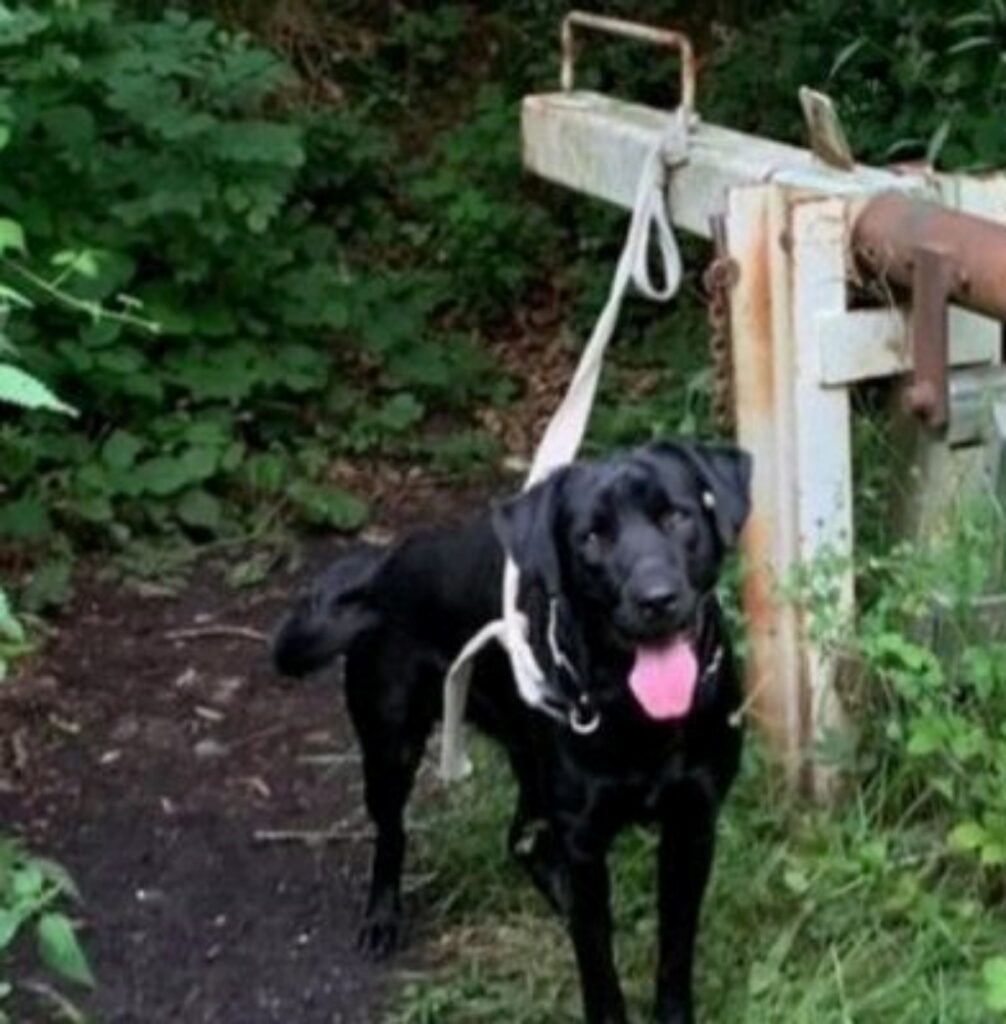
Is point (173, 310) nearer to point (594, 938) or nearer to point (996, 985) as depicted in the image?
point (594, 938)

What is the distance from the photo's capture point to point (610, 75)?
9953 millimetres

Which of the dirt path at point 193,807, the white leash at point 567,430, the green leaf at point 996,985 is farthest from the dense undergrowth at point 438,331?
the white leash at point 567,430

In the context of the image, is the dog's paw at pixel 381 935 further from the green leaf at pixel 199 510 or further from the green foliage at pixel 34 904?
the green leaf at pixel 199 510

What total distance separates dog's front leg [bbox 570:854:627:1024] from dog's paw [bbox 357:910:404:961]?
0.68 meters

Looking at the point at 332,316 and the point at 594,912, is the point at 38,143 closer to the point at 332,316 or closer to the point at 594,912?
the point at 332,316

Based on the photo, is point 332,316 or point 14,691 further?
point 332,316

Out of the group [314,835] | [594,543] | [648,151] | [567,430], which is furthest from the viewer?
[314,835]

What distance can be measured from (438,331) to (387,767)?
13.3ft

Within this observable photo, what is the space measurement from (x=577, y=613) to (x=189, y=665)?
260cm

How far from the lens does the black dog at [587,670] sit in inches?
167

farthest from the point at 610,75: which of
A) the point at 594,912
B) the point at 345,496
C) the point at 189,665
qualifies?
the point at 594,912

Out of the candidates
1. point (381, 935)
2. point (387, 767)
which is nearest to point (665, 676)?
point (387, 767)

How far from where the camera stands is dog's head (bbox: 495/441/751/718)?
4.18 m

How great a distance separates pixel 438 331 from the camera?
915 cm
